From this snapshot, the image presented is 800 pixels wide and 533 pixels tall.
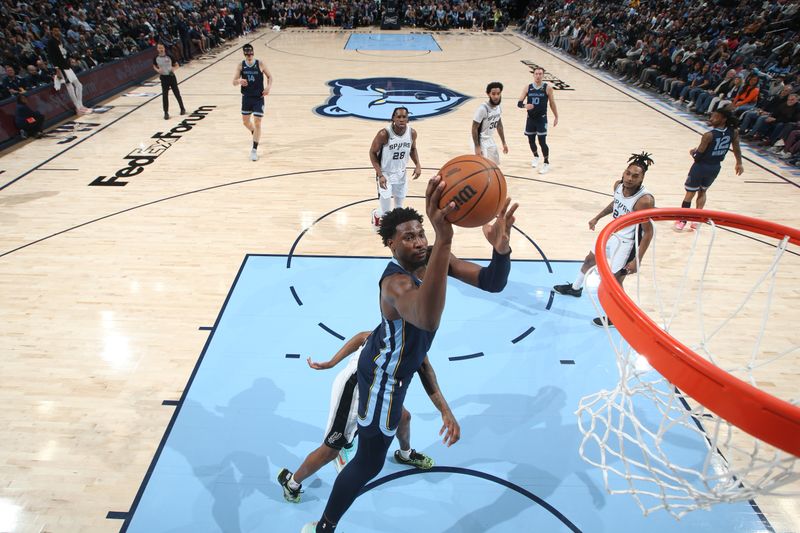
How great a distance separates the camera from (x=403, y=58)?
18844mm

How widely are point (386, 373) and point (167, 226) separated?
17.2 ft

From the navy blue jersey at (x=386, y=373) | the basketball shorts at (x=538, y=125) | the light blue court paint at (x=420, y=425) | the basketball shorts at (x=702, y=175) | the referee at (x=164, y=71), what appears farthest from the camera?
the referee at (x=164, y=71)

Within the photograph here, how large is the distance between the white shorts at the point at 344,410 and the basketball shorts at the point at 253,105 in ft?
23.4

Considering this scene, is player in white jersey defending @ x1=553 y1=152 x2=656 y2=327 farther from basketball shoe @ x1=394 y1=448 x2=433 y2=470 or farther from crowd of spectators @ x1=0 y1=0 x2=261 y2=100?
crowd of spectators @ x1=0 y1=0 x2=261 y2=100

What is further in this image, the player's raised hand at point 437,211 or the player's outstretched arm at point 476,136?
the player's outstretched arm at point 476,136

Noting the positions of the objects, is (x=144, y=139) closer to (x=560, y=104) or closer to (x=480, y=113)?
(x=480, y=113)

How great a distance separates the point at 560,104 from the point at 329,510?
1255 centimetres

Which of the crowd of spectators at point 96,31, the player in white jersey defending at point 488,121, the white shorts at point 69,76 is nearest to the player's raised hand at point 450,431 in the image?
the player in white jersey defending at point 488,121

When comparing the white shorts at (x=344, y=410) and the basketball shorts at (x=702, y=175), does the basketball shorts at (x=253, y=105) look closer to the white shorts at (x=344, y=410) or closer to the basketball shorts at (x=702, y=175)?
the basketball shorts at (x=702, y=175)

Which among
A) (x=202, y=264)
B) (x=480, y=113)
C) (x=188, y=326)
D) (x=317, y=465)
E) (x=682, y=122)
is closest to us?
(x=317, y=465)

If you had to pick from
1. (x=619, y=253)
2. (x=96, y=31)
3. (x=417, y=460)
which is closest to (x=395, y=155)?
(x=619, y=253)

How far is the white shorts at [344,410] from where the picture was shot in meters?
2.95

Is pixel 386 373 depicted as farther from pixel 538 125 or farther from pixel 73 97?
pixel 73 97

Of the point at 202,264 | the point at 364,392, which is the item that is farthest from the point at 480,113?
the point at 364,392
